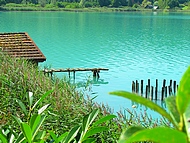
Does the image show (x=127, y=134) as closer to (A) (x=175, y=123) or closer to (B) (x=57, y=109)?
(A) (x=175, y=123)

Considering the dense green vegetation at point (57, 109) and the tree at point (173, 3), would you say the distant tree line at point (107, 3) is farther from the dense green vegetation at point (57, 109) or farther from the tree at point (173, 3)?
the dense green vegetation at point (57, 109)

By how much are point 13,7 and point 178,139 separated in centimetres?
9340

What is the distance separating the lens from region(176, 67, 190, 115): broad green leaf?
577mm

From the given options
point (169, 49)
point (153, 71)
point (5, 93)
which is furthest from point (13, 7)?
point (5, 93)

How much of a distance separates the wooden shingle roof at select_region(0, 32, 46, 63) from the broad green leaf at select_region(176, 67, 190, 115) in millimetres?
10271

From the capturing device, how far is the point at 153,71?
21.3m

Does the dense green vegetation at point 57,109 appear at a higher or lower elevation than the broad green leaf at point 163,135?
lower

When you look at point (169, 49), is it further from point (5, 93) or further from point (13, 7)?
point (13, 7)

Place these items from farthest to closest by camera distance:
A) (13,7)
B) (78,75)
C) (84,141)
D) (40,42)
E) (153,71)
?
1. (13,7)
2. (40,42)
3. (153,71)
4. (78,75)
5. (84,141)

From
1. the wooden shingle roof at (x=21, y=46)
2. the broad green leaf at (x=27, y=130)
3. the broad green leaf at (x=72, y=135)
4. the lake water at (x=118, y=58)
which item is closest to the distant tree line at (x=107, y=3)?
the lake water at (x=118, y=58)

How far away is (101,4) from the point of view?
111 metres

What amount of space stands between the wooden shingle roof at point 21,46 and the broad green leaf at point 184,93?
10.3 m

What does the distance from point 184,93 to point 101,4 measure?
112 meters

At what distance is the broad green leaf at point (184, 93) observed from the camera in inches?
22.7
